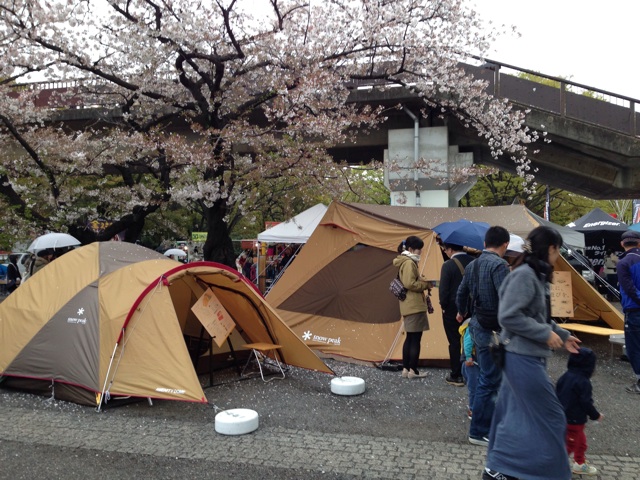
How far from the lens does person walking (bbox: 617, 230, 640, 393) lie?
6176 millimetres

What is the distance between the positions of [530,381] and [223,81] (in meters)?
10.1

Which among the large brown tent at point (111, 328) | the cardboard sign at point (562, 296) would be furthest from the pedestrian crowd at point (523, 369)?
the cardboard sign at point (562, 296)

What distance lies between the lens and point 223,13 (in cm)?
1015

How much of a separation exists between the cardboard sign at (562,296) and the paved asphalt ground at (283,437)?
2385mm

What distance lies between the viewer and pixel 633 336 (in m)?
6.27

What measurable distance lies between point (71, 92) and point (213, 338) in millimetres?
9139

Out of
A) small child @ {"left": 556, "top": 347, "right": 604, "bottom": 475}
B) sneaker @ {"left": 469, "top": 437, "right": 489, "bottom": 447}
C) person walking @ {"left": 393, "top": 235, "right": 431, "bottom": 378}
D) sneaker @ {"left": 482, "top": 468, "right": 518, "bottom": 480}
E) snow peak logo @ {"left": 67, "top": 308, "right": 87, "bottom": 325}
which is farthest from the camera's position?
person walking @ {"left": 393, "top": 235, "right": 431, "bottom": 378}

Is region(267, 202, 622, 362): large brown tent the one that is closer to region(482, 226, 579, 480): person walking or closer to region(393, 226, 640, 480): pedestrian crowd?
region(393, 226, 640, 480): pedestrian crowd

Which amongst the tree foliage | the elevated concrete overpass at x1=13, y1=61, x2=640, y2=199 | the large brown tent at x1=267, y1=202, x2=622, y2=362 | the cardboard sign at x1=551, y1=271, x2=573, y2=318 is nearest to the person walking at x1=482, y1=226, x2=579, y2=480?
the large brown tent at x1=267, y1=202, x2=622, y2=362

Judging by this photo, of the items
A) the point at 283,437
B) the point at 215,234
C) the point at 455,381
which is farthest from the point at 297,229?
the point at 283,437

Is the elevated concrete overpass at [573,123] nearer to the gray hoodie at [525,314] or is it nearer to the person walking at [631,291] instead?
the person walking at [631,291]

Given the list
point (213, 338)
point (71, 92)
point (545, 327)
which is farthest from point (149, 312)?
point (71, 92)

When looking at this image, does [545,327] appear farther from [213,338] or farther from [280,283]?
[280,283]

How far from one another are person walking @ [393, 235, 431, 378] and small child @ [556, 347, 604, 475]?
2.75 meters
